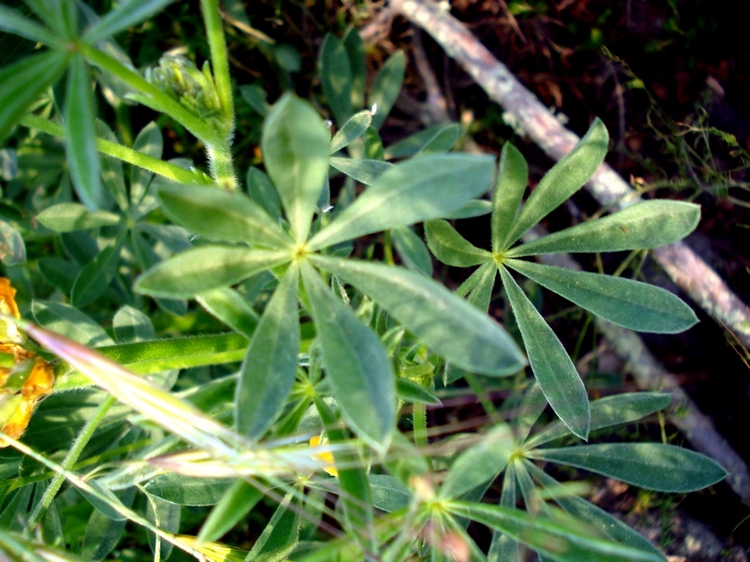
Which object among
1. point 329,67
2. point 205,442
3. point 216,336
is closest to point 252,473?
point 205,442

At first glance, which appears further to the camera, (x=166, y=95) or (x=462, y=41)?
(x=462, y=41)

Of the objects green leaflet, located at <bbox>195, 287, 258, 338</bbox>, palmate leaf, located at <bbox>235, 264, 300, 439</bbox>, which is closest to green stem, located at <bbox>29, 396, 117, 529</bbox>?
green leaflet, located at <bbox>195, 287, 258, 338</bbox>

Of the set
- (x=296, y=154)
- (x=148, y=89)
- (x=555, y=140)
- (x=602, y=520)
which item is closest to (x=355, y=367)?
(x=296, y=154)

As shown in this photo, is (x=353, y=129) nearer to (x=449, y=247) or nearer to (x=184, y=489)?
(x=449, y=247)

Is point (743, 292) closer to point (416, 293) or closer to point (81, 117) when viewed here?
point (416, 293)

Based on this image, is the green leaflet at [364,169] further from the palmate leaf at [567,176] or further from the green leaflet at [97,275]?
the green leaflet at [97,275]
